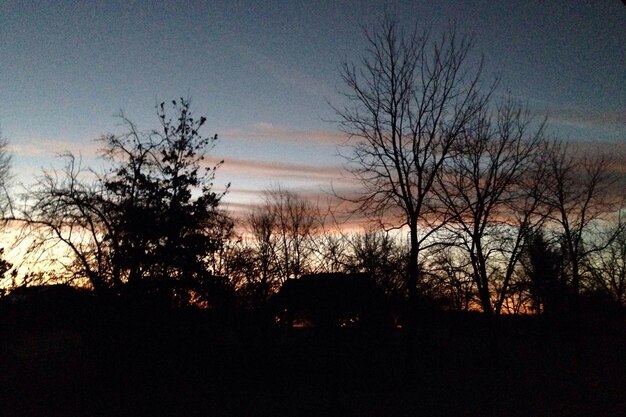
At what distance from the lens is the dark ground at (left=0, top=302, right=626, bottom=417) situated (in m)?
14.3

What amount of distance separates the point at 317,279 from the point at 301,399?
450cm

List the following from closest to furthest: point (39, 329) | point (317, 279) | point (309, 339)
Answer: point (317, 279) → point (39, 329) → point (309, 339)

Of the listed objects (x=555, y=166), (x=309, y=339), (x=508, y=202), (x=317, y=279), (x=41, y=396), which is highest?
(x=555, y=166)

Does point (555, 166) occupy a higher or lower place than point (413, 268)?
higher

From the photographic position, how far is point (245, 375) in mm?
18422

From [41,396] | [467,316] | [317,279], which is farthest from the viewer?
[467,316]

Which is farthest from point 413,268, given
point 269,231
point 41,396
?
point 269,231

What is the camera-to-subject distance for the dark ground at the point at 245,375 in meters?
14.3

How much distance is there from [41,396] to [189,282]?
5.61 metres

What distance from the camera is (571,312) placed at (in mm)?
30438

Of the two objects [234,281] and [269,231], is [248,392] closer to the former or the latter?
[234,281]

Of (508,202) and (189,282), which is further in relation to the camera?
(508,202)

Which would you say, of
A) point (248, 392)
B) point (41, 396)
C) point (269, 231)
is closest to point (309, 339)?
point (248, 392)

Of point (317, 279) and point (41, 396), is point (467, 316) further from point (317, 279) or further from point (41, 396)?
point (41, 396)
